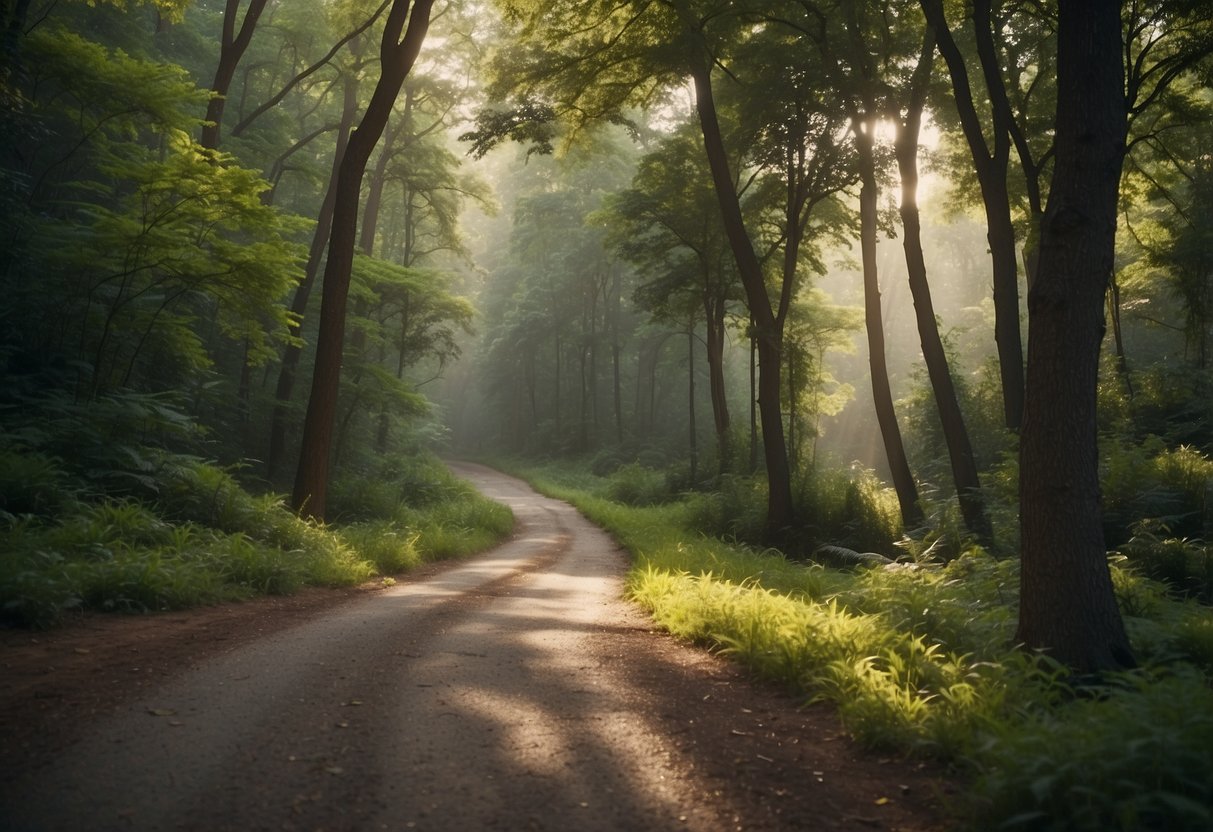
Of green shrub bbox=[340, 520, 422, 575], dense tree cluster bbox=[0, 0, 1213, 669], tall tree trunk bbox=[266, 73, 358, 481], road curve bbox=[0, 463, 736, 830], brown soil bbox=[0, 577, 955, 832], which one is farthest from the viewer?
tall tree trunk bbox=[266, 73, 358, 481]

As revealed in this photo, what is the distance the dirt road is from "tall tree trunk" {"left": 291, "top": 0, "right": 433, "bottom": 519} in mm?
6313

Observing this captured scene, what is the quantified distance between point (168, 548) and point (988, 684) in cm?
823

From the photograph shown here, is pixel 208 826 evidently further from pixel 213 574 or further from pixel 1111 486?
pixel 1111 486

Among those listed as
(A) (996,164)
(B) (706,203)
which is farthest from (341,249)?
(A) (996,164)

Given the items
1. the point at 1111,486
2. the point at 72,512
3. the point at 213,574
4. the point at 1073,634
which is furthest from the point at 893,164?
the point at 72,512

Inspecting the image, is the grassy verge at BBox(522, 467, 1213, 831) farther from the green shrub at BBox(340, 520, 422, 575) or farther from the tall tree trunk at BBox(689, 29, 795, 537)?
the tall tree trunk at BBox(689, 29, 795, 537)

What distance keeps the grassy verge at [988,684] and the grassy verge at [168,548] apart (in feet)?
15.0

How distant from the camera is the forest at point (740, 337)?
465cm

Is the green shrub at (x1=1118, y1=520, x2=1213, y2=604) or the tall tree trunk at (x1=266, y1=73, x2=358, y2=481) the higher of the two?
the tall tree trunk at (x1=266, y1=73, x2=358, y2=481)

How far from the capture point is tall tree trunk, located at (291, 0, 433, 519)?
11578 mm

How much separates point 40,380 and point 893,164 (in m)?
15.9

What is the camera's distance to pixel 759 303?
546 inches

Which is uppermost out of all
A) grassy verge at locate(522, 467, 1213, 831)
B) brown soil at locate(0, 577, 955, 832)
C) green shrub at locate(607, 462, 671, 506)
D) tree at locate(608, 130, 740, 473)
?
tree at locate(608, 130, 740, 473)

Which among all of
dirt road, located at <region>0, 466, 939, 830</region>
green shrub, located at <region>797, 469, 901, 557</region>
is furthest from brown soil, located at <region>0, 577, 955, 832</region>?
green shrub, located at <region>797, 469, 901, 557</region>
